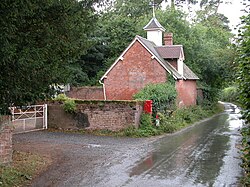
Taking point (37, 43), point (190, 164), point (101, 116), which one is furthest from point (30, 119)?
point (37, 43)

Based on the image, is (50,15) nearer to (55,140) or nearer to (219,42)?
(55,140)

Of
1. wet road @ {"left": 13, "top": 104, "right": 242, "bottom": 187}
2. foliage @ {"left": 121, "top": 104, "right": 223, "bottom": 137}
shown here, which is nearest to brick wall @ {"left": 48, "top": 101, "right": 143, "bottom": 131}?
foliage @ {"left": 121, "top": 104, "right": 223, "bottom": 137}

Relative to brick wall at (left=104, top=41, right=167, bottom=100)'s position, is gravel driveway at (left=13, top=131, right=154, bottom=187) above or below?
below

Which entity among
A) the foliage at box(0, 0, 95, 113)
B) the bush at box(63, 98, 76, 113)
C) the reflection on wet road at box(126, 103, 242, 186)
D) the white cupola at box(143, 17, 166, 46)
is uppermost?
the white cupola at box(143, 17, 166, 46)

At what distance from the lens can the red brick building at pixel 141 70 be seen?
29.8 metres

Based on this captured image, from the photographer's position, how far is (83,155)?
14055mm

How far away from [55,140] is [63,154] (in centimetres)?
392

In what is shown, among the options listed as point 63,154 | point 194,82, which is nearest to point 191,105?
point 194,82

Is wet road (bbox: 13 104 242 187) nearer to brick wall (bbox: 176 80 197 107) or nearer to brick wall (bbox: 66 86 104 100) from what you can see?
brick wall (bbox: 176 80 197 107)

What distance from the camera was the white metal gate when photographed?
1998 cm

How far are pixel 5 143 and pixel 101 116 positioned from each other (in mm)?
10565

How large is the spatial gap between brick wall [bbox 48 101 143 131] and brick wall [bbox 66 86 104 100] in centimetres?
1388

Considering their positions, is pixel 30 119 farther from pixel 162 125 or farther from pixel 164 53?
pixel 164 53

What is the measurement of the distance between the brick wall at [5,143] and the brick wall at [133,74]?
2011cm
